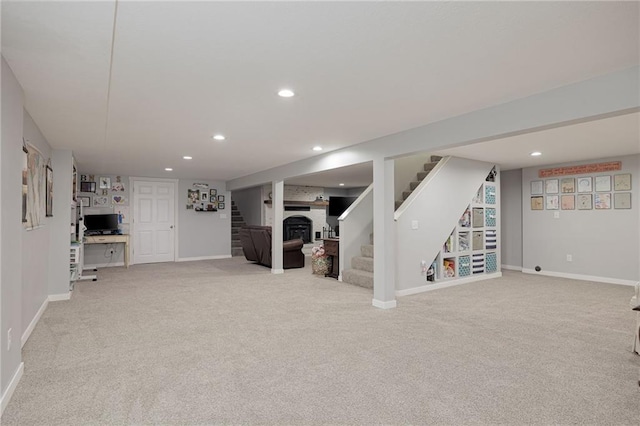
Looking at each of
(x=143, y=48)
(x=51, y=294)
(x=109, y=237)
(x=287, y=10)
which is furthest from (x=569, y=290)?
(x=109, y=237)

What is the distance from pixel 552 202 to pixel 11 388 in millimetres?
7988

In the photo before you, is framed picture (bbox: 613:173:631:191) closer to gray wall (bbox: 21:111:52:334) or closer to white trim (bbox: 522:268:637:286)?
white trim (bbox: 522:268:637:286)

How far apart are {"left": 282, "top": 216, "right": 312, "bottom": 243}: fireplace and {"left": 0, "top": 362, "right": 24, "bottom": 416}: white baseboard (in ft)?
28.1

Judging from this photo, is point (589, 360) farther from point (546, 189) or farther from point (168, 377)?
point (546, 189)

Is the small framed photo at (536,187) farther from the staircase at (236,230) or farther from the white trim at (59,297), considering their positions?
the white trim at (59,297)

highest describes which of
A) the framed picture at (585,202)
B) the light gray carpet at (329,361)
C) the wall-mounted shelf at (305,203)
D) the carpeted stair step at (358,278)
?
the wall-mounted shelf at (305,203)

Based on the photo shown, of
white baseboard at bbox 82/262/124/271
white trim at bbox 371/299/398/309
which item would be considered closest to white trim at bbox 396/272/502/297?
white trim at bbox 371/299/398/309

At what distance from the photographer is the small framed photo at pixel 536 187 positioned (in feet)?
23.1

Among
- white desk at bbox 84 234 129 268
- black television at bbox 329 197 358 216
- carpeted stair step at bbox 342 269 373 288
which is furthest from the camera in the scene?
black television at bbox 329 197 358 216

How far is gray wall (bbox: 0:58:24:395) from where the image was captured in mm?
2158

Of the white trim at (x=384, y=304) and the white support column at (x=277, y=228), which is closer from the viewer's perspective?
the white trim at (x=384, y=304)

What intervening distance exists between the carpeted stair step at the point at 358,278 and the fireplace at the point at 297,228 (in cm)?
522

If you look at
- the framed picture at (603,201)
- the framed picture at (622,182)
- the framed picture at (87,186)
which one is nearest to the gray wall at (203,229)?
the framed picture at (87,186)

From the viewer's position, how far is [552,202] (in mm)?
6852
